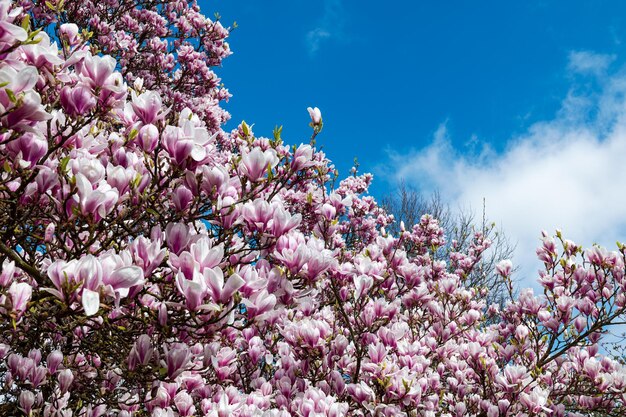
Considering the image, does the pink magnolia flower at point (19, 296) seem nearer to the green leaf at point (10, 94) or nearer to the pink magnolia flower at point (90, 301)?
the pink magnolia flower at point (90, 301)

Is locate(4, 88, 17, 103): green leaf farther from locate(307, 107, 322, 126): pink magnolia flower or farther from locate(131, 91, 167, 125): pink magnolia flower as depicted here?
locate(307, 107, 322, 126): pink magnolia flower

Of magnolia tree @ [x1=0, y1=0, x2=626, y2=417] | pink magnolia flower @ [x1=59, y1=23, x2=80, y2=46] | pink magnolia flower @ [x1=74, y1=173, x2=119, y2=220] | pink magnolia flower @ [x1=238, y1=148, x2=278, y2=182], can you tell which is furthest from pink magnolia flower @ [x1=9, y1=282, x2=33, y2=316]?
pink magnolia flower @ [x1=59, y1=23, x2=80, y2=46]

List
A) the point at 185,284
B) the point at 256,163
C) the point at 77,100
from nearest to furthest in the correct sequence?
the point at 185,284 → the point at 77,100 → the point at 256,163

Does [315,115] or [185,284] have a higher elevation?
[315,115]

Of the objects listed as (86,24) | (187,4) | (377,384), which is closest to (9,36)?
(377,384)

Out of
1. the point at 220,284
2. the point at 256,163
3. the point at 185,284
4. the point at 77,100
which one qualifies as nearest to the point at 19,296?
the point at 185,284

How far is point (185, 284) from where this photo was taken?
5.82ft

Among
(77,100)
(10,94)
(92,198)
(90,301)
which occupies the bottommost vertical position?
(90,301)

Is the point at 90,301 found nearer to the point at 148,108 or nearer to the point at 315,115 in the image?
the point at 148,108

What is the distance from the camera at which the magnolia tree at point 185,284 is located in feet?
6.19

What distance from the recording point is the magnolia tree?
6.19 feet

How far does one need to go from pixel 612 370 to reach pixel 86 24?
29.3 feet

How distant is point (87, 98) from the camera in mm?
2209

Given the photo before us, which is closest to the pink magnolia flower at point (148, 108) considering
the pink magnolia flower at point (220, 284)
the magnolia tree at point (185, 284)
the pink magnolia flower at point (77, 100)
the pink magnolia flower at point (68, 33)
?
the magnolia tree at point (185, 284)
